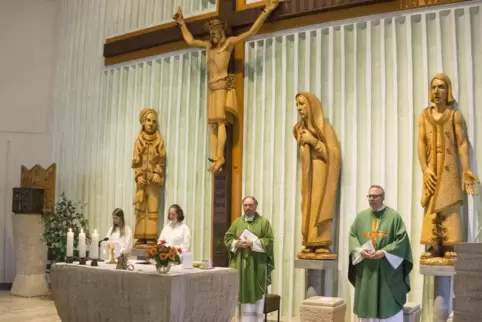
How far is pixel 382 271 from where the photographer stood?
6.78 m

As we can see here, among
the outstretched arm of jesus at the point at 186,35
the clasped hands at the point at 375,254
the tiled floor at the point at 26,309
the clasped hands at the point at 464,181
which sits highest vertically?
the outstretched arm of jesus at the point at 186,35

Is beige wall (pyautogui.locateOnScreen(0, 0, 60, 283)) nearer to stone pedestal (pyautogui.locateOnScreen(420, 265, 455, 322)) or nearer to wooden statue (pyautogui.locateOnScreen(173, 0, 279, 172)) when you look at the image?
wooden statue (pyautogui.locateOnScreen(173, 0, 279, 172))

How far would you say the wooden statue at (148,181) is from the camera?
9961mm

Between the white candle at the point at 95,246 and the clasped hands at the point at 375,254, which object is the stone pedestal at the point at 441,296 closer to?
the clasped hands at the point at 375,254

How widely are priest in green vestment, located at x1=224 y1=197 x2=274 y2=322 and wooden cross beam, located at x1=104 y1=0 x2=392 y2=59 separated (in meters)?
2.78

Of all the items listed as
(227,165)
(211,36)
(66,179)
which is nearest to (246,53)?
(211,36)

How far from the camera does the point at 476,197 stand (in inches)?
290

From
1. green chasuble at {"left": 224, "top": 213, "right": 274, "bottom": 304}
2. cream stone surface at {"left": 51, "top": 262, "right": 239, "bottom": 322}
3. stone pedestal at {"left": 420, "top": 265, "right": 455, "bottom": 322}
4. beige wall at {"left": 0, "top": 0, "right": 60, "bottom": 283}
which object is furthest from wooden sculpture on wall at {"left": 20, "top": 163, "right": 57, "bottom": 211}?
stone pedestal at {"left": 420, "top": 265, "right": 455, "bottom": 322}

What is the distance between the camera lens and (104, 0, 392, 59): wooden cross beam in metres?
8.73

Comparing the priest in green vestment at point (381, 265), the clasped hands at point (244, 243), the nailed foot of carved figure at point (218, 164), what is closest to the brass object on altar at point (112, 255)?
the clasped hands at point (244, 243)

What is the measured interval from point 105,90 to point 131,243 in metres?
3.01

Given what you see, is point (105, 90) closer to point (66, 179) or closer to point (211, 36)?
point (66, 179)

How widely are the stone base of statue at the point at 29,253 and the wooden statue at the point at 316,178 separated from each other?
4.91 m

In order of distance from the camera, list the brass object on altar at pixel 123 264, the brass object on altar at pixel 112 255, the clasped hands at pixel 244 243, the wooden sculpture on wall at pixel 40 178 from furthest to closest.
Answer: the wooden sculpture on wall at pixel 40 178 < the clasped hands at pixel 244 243 < the brass object on altar at pixel 112 255 < the brass object on altar at pixel 123 264
